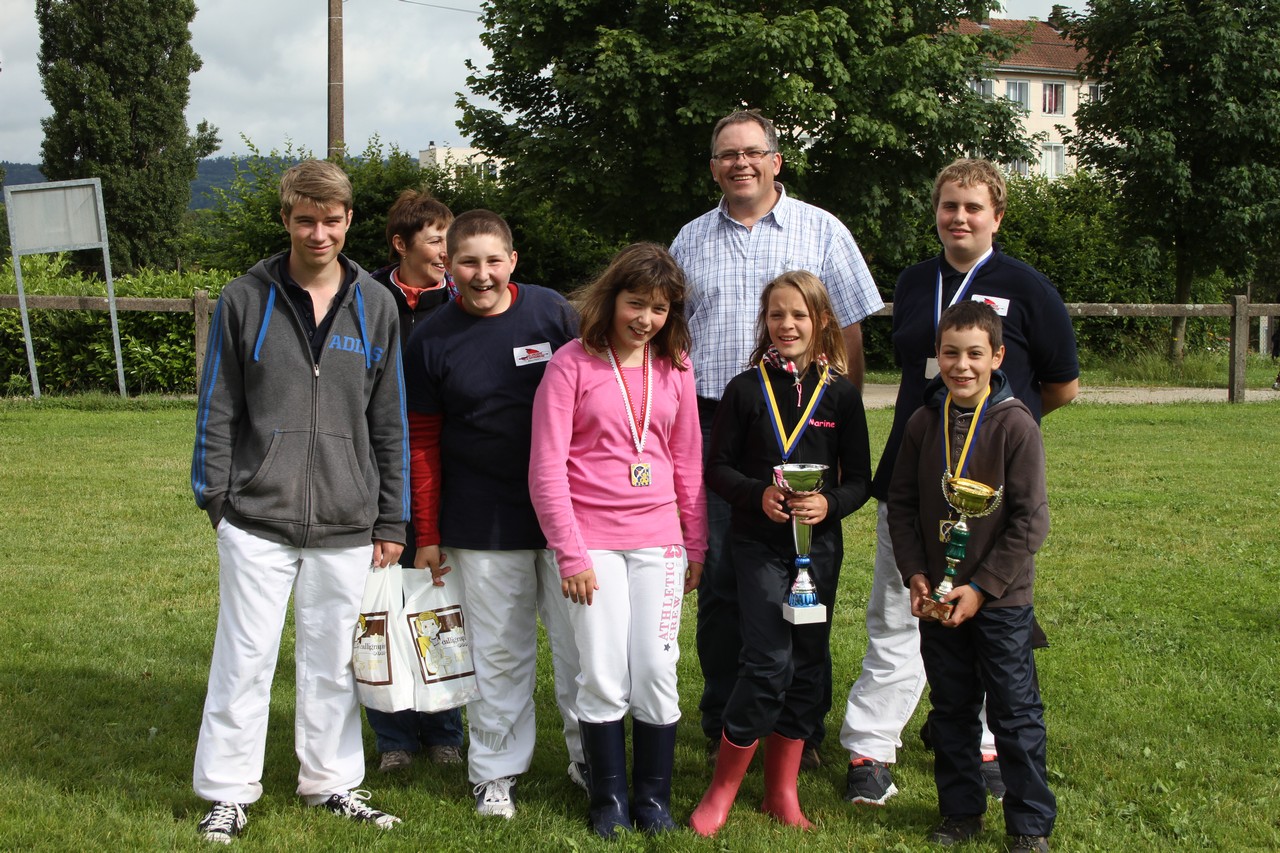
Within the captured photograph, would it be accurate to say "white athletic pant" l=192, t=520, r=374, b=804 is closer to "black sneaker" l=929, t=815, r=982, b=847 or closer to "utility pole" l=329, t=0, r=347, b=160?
"black sneaker" l=929, t=815, r=982, b=847

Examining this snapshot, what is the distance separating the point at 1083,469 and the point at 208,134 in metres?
42.4

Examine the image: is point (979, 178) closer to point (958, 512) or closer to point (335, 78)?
point (958, 512)

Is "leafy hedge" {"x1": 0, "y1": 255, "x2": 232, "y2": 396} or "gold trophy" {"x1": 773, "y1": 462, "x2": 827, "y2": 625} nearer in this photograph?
"gold trophy" {"x1": 773, "y1": 462, "x2": 827, "y2": 625}

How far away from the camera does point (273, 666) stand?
3.66m

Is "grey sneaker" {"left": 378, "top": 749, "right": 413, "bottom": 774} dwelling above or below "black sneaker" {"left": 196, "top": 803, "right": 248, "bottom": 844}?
below

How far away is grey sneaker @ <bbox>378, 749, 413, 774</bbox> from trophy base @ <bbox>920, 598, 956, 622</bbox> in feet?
6.71

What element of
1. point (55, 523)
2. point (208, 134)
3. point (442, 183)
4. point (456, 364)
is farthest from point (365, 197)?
point (208, 134)

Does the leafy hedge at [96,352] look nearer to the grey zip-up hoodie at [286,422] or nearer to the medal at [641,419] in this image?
the grey zip-up hoodie at [286,422]

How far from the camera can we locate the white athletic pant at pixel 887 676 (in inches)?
162

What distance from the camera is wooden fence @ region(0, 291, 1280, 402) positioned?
48.9 feet

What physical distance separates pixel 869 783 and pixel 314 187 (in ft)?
8.94

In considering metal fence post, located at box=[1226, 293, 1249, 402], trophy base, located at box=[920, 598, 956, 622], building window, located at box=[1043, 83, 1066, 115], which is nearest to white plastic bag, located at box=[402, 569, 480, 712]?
trophy base, located at box=[920, 598, 956, 622]

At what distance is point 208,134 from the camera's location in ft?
149

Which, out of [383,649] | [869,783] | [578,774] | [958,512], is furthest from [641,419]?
[869,783]
